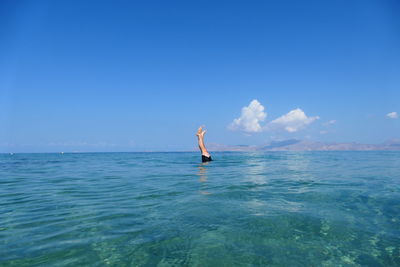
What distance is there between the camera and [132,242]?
16.2 feet

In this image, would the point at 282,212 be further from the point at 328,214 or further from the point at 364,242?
the point at 364,242

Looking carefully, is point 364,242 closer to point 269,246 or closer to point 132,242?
point 269,246

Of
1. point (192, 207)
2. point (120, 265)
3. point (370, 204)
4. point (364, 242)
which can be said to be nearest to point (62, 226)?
point (120, 265)

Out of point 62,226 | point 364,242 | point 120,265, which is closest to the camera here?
point 120,265

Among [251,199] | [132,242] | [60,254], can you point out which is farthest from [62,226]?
[251,199]

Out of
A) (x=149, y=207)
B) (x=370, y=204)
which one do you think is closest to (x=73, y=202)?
(x=149, y=207)

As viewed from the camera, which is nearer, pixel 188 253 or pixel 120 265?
pixel 120 265

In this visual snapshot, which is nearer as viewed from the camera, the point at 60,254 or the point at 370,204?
the point at 60,254

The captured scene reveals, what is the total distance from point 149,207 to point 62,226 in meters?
2.72

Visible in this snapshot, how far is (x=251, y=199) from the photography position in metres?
8.77

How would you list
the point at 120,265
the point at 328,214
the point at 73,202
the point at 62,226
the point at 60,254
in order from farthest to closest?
the point at 73,202 → the point at 328,214 → the point at 62,226 → the point at 60,254 → the point at 120,265

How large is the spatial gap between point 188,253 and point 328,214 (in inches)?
200

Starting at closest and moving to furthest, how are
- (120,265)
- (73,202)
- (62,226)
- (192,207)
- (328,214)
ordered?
(120,265)
(62,226)
(328,214)
(192,207)
(73,202)

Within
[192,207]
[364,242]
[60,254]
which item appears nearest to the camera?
[60,254]
